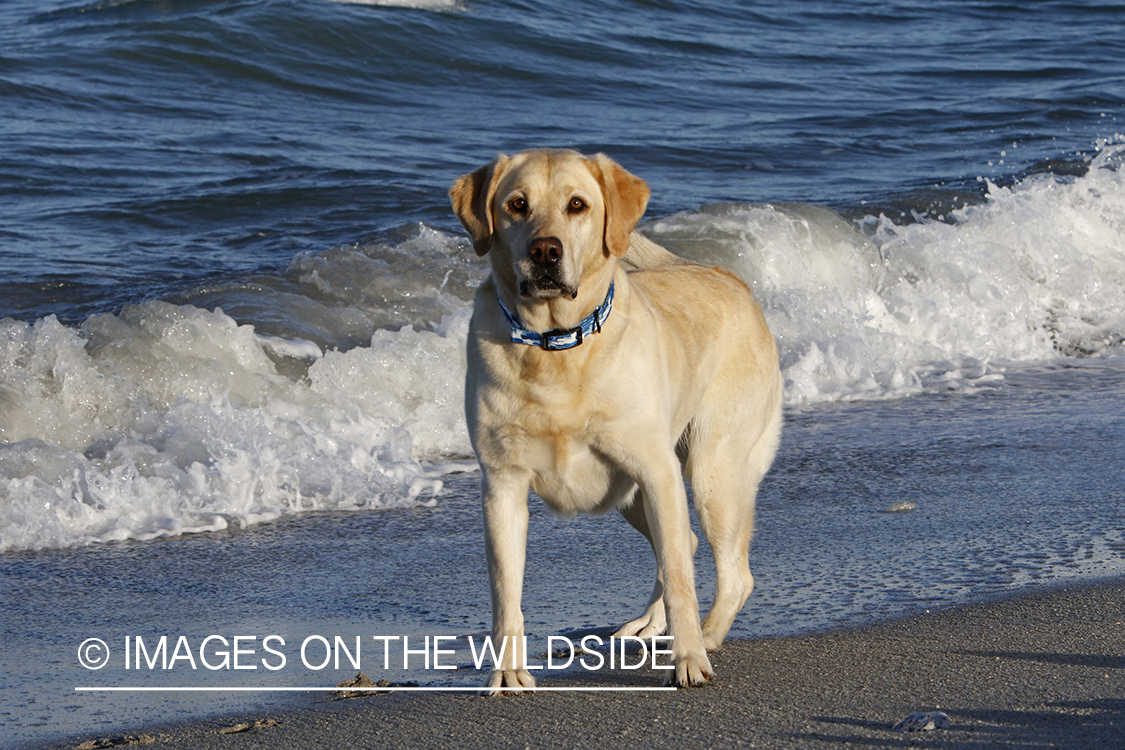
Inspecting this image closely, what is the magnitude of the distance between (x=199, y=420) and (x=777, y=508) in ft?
9.61

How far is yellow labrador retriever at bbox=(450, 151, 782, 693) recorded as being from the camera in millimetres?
3449

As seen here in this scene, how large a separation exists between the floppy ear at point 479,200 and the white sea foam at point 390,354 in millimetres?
2360

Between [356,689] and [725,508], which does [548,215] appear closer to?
[725,508]

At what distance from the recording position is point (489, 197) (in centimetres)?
369

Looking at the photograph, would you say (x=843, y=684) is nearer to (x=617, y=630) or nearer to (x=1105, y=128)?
(x=617, y=630)

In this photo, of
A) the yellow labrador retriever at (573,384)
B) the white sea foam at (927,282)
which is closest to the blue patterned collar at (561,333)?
the yellow labrador retriever at (573,384)

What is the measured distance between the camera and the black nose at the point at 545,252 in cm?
345

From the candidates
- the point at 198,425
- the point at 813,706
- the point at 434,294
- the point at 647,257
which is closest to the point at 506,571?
the point at 813,706

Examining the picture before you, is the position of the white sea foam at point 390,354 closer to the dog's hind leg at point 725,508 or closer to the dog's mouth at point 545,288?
the dog's hind leg at point 725,508

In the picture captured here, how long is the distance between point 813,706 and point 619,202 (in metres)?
1.58

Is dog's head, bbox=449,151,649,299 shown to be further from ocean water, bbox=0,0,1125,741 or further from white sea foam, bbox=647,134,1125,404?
white sea foam, bbox=647,134,1125,404

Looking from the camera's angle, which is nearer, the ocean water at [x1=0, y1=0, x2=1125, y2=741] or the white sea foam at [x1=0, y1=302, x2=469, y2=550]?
the ocean water at [x1=0, y1=0, x2=1125, y2=741]

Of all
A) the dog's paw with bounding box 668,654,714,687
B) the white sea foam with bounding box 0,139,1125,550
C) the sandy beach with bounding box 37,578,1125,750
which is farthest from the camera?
the white sea foam with bounding box 0,139,1125,550
